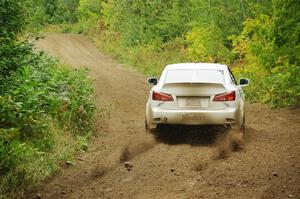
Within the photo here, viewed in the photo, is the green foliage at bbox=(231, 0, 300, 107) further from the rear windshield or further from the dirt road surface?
the rear windshield

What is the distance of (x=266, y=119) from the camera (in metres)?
13.4

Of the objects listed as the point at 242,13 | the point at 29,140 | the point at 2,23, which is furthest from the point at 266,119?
the point at 242,13

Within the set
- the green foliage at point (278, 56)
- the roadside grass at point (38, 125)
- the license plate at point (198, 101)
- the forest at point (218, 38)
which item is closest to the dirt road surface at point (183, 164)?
the roadside grass at point (38, 125)

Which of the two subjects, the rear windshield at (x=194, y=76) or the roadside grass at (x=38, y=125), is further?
the rear windshield at (x=194, y=76)

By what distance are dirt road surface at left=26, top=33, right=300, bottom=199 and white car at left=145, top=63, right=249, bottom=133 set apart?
0.52 metres

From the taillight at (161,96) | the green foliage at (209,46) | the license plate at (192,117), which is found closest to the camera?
the license plate at (192,117)

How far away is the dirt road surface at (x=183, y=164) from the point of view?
6949mm

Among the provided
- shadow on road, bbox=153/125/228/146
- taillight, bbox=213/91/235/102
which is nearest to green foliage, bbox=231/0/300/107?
shadow on road, bbox=153/125/228/146

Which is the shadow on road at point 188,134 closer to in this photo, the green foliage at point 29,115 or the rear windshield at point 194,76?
the rear windshield at point 194,76

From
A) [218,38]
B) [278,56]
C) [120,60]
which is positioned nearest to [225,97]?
[278,56]

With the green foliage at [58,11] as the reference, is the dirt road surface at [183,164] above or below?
above

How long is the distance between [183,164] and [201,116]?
1.36m

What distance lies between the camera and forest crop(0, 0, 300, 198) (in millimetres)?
7629

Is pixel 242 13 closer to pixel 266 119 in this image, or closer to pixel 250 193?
pixel 266 119
